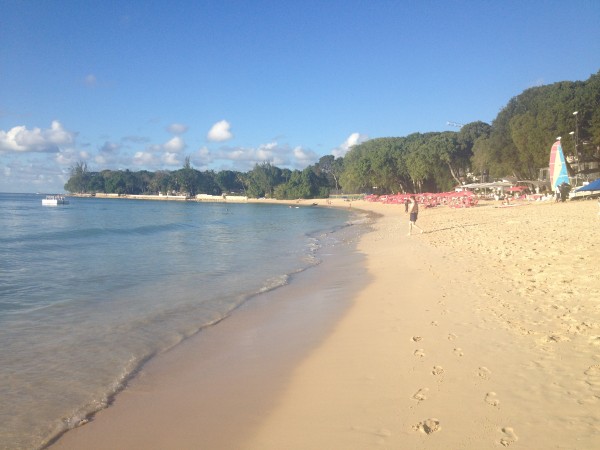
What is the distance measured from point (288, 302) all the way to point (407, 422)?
5833mm

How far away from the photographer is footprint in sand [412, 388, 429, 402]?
169 inches

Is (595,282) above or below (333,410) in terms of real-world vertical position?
above

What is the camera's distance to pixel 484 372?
474cm

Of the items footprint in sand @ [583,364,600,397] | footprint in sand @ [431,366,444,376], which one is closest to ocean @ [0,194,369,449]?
footprint in sand @ [431,366,444,376]

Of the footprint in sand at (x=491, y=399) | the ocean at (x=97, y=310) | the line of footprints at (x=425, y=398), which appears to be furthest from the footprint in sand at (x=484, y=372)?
the ocean at (x=97, y=310)

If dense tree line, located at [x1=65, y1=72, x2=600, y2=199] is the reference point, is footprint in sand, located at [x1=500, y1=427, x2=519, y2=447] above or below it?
below

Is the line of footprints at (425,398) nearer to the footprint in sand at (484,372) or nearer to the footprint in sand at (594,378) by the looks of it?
the footprint in sand at (484,372)

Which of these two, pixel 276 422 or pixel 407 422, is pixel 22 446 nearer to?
pixel 276 422

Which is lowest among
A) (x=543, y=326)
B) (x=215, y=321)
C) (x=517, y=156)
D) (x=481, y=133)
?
(x=215, y=321)

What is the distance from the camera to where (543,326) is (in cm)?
596

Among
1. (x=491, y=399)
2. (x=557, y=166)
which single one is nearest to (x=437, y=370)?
(x=491, y=399)

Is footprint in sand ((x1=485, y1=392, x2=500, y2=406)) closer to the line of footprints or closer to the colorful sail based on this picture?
the line of footprints

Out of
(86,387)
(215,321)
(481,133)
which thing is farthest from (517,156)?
(86,387)

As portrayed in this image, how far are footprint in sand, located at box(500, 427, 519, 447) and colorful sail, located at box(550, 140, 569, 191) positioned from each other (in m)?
31.8
